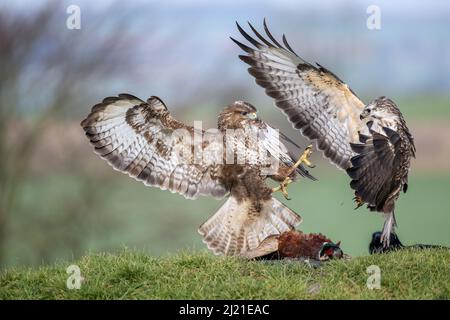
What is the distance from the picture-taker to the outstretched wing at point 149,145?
6598 millimetres

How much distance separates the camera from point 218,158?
6777mm

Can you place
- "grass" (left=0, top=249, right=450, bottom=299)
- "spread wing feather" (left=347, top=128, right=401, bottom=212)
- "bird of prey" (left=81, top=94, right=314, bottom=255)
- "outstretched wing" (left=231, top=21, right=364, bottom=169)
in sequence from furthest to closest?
"outstretched wing" (left=231, top=21, right=364, bottom=169) → "bird of prey" (left=81, top=94, right=314, bottom=255) → "spread wing feather" (left=347, top=128, right=401, bottom=212) → "grass" (left=0, top=249, right=450, bottom=299)

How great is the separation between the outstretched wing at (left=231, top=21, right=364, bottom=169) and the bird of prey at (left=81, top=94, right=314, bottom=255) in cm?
43

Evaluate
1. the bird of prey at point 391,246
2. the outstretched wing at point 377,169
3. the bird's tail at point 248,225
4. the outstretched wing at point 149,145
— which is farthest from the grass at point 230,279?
the outstretched wing at point 149,145

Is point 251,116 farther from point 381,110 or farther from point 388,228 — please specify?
point 388,228

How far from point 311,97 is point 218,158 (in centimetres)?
101

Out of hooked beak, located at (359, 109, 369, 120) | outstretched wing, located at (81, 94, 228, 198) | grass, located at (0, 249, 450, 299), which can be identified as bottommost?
grass, located at (0, 249, 450, 299)

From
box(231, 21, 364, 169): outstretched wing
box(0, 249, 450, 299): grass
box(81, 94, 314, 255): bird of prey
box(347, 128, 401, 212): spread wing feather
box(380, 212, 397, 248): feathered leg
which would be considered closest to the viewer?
box(0, 249, 450, 299): grass

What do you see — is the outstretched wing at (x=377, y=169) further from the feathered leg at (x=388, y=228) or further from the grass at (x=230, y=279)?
the grass at (x=230, y=279)

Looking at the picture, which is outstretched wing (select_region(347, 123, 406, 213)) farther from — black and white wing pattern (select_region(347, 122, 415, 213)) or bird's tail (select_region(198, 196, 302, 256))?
bird's tail (select_region(198, 196, 302, 256))

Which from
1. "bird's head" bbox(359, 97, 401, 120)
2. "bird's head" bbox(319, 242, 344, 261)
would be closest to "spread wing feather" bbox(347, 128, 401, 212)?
"bird's head" bbox(359, 97, 401, 120)

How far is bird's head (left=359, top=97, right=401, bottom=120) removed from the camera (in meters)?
6.69

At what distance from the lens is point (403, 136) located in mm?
6559
